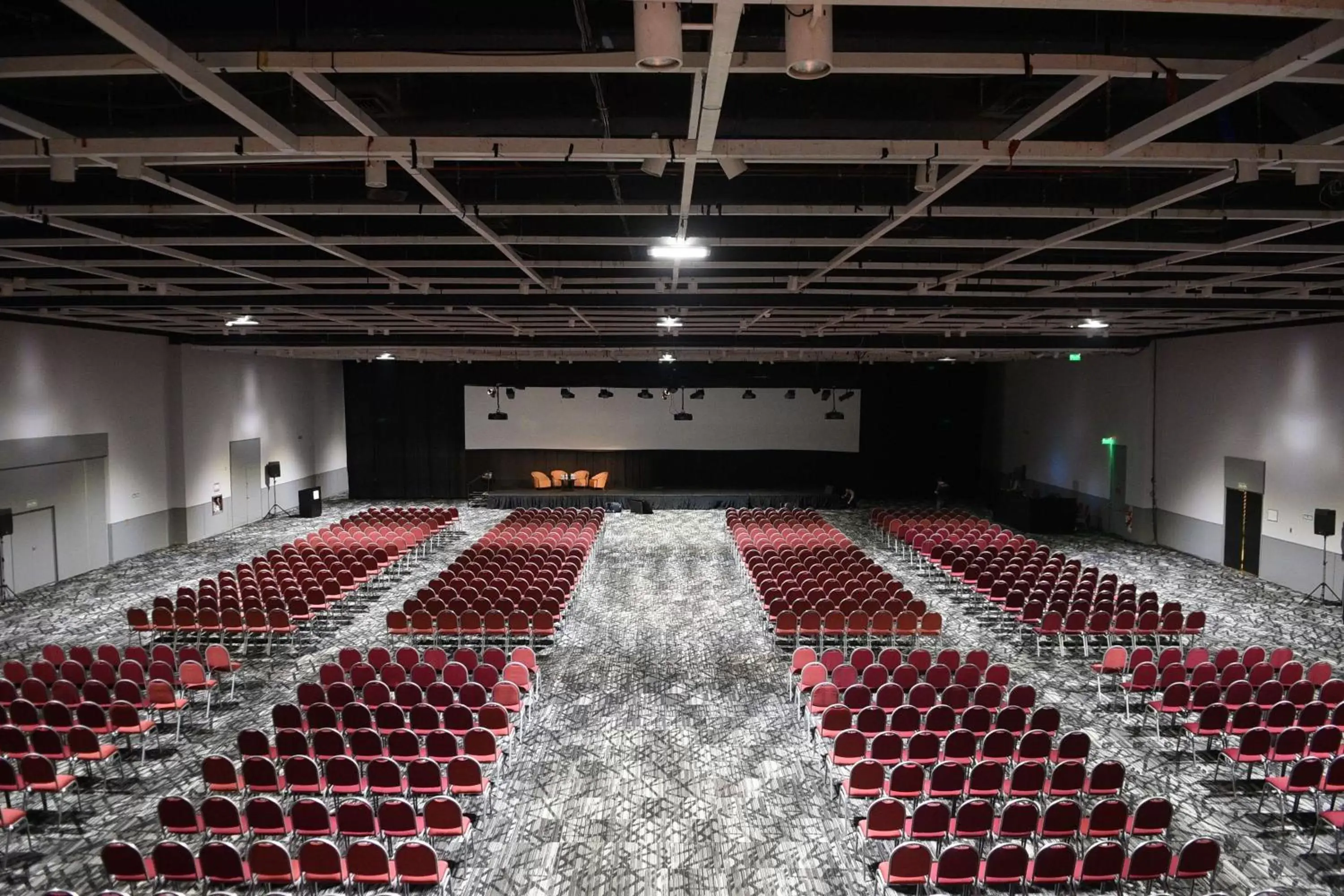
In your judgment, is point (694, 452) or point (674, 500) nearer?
point (674, 500)

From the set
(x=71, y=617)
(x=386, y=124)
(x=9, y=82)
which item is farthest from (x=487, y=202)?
(x=71, y=617)

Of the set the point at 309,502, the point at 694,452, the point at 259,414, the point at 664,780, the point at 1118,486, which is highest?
the point at 259,414

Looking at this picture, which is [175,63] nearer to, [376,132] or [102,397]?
[376,132]

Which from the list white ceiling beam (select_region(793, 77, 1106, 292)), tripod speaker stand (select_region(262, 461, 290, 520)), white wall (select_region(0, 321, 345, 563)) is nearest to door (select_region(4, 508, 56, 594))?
white wall (select_region(0, 321, 345, 563))

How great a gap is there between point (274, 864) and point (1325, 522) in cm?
1725

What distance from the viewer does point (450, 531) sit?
2348 centimetres

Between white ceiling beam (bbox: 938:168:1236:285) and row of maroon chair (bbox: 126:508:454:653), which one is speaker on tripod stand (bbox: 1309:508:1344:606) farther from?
row of maroon chair (bbox: 126:508:454:653)

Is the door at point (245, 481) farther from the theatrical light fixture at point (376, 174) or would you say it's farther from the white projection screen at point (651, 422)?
the theatrical light fixture at point (376, 174)

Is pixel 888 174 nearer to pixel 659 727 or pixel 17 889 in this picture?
pixel 659 727

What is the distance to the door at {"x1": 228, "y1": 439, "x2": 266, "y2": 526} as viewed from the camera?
78.0 ft

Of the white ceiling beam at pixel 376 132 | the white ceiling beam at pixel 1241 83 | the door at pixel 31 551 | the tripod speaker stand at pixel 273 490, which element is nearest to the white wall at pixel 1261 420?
the white ceiling beam at pixel 1241 83

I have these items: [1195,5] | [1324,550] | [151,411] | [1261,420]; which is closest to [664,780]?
[1195,5]

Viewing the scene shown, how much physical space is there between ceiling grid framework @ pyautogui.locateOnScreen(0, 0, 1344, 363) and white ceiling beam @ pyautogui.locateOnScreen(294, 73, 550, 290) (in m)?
0.03

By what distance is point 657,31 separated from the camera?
2.96 meters
